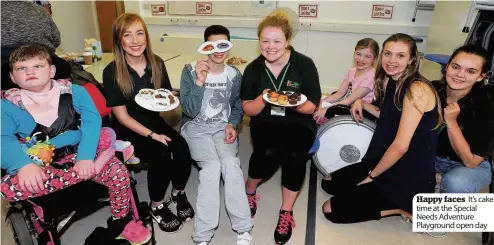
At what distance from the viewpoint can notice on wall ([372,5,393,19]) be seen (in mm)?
4177

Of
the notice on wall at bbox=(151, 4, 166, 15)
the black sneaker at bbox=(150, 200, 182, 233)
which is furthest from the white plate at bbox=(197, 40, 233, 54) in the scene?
the notice on wall at bbox=(151, 4, 166, 15)

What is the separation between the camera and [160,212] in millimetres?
2109

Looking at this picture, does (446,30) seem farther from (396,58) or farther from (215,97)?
(215,97)

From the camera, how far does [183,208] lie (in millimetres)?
2180

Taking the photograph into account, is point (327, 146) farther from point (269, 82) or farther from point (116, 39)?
point (116, 39)

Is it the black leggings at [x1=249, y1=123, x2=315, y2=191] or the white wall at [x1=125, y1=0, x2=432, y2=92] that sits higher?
the white wall at [x1=125, y1=0, x2=432, y2=92]

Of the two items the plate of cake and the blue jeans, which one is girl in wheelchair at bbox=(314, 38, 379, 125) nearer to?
the blue jeans

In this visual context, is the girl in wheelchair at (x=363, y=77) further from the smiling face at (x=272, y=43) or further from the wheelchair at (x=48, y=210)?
the wheelchair at (x=48, y=210)

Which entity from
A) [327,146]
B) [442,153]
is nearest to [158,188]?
[327,146]

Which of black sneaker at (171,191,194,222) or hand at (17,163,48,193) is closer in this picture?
hand at (17,163,48,193)

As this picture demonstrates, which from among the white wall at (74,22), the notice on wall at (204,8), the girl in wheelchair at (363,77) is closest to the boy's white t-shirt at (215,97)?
the girl in wheelchair at (363,77)

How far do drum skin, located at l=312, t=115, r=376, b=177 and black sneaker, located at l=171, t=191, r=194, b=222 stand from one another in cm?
100

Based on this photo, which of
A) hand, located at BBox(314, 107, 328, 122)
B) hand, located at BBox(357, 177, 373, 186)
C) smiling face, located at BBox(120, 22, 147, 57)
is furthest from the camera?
hand, located at BBox(314, 107, 328, 122)

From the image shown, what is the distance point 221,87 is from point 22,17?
116 centimetres
